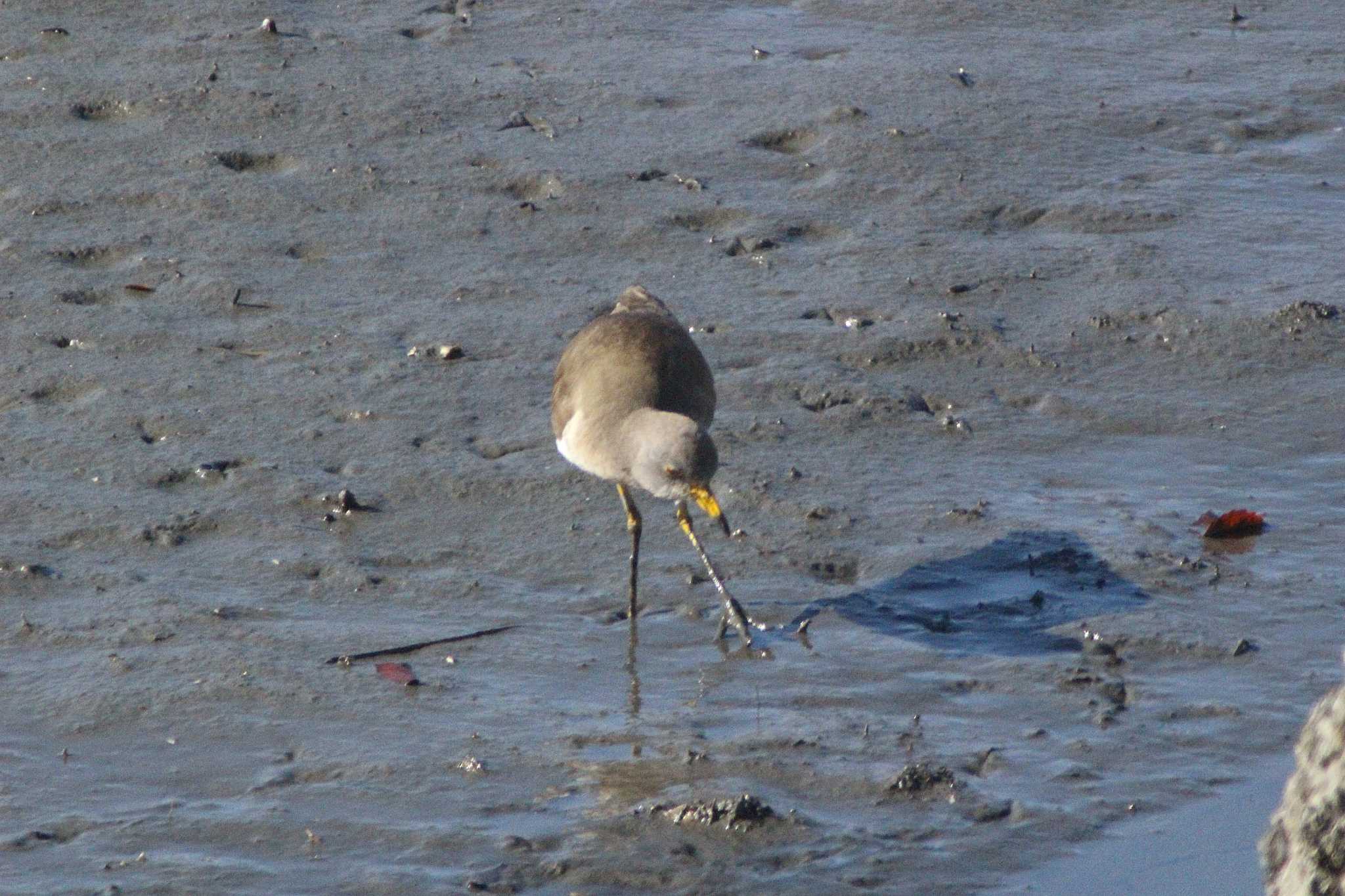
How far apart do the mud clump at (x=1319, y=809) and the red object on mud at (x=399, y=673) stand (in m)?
3.10

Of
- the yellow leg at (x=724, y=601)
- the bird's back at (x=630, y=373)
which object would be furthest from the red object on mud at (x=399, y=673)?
the bird's back at (x=630, y=373)

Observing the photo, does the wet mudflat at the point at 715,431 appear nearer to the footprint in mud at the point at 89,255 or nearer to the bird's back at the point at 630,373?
the footprint in mud at the point at 89,255

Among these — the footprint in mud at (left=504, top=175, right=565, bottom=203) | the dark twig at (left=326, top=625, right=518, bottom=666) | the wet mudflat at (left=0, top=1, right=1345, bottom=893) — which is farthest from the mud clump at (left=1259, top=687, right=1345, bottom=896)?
the footprint in mud at (left=504, top=175, right=565, bottom=203)

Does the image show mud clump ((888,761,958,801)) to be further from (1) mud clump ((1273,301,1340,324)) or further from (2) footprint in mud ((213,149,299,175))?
(2) footprint in mud ((213,149,299,175))

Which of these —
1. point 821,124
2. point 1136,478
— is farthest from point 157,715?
point 821,124

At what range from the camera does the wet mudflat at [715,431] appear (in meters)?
5.69

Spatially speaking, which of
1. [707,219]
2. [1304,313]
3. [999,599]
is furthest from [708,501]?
[1304,313]

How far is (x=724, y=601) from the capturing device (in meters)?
6.71

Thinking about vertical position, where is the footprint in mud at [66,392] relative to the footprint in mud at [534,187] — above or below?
below

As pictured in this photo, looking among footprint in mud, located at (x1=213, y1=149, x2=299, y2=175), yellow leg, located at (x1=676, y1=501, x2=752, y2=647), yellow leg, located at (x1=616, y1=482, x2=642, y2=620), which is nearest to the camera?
yellow leg, located at (x1=676, y1=501, x2=752, y2=647)

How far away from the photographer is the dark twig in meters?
6.35

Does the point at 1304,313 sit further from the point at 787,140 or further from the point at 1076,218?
the point at 787,140

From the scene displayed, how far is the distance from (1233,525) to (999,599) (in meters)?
0.98

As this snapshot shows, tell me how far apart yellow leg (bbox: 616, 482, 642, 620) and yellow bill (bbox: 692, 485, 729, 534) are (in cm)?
33
